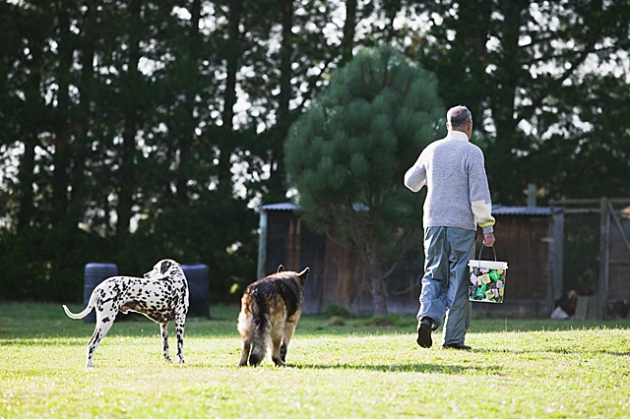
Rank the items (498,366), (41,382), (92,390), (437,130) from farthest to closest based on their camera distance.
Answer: (437,130), (498,366), (41,382), (92,390)

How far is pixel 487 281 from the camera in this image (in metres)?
7.54

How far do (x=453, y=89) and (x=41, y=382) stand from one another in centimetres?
1912

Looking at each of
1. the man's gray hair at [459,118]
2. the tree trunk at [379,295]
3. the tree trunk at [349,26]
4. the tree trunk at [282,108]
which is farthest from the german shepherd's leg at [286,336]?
the tree trunk at [349,26]

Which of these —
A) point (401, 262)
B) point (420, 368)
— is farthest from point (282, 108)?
point (420, 368)

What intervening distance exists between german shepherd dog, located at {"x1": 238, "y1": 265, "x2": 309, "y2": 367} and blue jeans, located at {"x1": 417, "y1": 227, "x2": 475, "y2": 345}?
4.42 ft

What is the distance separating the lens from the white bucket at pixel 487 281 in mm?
7500

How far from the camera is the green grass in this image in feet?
16.4

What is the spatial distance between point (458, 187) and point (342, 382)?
2.73 metres

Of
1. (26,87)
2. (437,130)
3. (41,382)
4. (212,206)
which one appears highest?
(26,87)

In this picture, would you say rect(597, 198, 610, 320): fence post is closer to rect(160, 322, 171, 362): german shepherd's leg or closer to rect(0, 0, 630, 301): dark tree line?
rect(0, 0, 630, 301): dark tree line

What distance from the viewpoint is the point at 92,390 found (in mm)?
5531

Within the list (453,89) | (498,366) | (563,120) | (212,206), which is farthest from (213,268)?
(498,366)

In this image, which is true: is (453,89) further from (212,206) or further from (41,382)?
(41,382)

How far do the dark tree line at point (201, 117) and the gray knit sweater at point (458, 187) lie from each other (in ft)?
50.4
